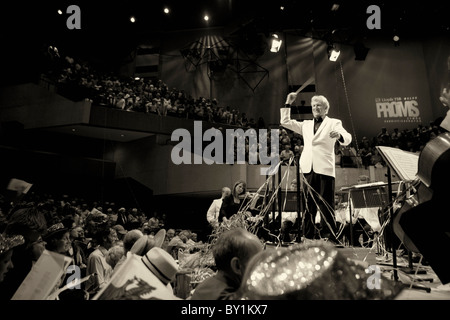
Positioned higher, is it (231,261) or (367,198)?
(367,198)

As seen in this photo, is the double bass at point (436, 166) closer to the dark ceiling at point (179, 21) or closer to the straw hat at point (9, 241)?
the straw hat at point (9, 241)

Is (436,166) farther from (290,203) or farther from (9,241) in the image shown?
(290,203)

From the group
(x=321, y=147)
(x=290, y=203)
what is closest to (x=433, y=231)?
(x=321, y=147)

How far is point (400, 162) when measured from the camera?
216 cm

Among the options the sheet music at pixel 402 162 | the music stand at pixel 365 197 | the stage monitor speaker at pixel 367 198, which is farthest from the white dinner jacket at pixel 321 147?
the sheet music at pixel 402 162

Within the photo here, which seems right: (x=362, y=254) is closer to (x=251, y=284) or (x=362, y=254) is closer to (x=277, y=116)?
(x=251, y=284)

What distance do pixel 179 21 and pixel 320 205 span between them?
12.2 metres

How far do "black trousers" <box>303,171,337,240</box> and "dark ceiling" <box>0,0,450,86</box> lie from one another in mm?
6346

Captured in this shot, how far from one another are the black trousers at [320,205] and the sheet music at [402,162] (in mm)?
1033

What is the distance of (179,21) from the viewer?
535 inches

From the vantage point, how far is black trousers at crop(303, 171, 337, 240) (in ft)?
10.6

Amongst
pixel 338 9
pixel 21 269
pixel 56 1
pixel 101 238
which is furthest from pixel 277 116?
pixel 21 269

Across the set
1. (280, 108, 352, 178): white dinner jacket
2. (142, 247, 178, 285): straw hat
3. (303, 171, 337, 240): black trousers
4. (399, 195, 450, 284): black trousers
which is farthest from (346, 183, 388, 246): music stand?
(142, 247, 178, 285): straw hat
